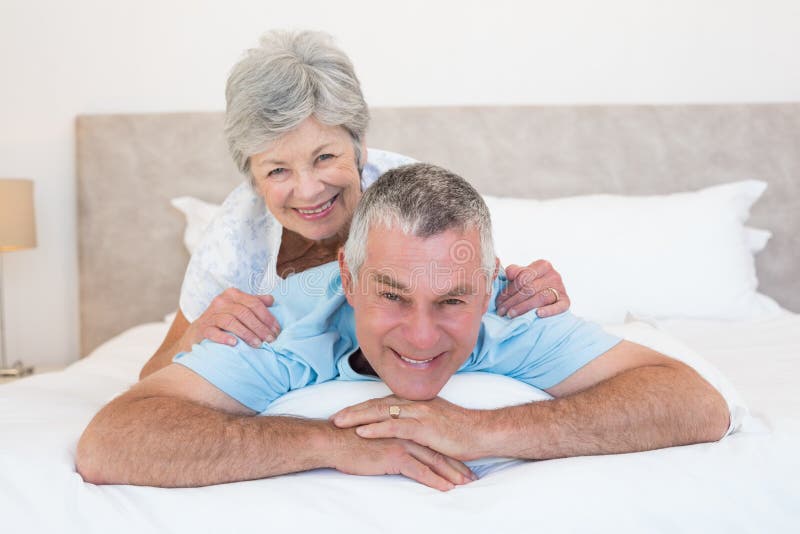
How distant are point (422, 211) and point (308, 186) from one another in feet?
1.61

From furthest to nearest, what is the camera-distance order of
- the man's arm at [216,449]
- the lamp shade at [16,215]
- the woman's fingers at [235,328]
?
the lamp shade at [16,215]
the woman's fingers at [235,328]
the man's arm at [216,449]

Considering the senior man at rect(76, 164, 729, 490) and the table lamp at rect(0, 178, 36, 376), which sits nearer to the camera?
the senior man at rect(76, 164, 729, 490)

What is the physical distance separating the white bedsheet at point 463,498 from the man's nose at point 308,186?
66 cm

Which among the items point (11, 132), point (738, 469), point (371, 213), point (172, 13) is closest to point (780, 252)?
point (738, 469)

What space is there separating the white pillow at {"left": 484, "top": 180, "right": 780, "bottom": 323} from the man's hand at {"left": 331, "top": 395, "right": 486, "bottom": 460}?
125 centimetres

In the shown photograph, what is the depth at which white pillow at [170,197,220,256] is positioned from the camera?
2.95 m

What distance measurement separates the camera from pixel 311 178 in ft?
5.70

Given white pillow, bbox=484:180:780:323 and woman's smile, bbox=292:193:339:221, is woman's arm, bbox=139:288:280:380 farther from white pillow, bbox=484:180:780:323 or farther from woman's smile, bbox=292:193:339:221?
white pillow, bbox=484:180:780:323

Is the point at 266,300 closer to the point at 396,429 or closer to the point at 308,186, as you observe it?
the point at 308,186

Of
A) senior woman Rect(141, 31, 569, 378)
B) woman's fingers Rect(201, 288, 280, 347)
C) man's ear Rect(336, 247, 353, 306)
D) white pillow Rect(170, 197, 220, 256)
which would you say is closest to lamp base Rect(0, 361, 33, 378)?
white pillow Rect(170, 197, 220, 256)

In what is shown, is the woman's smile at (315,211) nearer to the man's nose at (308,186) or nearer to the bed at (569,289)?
the man's nose at (308,186)

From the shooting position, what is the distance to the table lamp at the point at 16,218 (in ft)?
9.37

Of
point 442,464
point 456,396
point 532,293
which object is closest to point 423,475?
point 442,464

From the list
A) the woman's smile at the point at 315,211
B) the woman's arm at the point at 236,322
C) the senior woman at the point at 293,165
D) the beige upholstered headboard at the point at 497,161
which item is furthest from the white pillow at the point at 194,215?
the woman's arm at the point at 236,322
